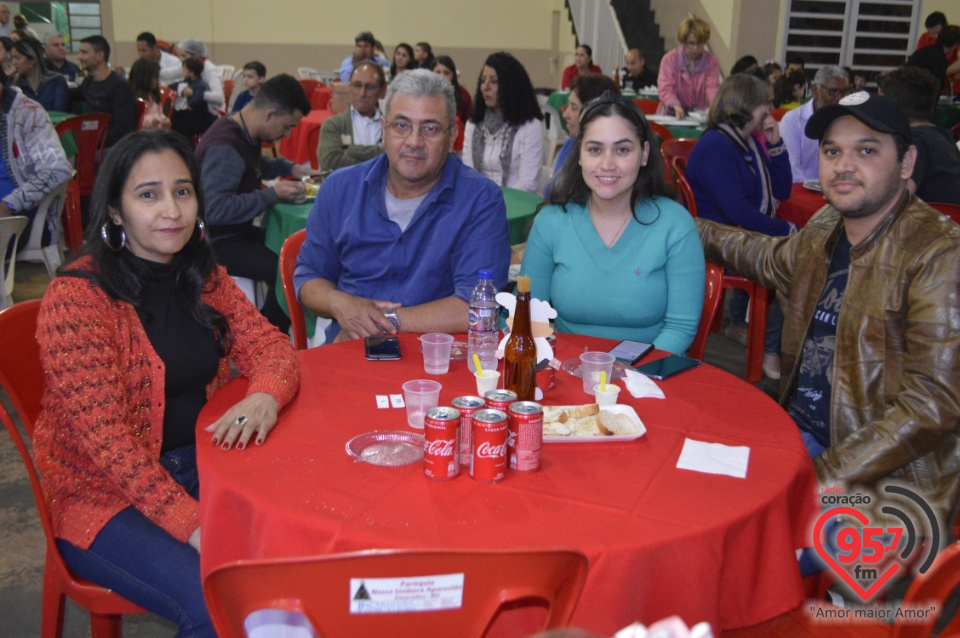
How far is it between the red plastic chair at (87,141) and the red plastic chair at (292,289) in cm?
380

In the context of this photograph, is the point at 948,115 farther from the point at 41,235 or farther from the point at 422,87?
the point at 41,235

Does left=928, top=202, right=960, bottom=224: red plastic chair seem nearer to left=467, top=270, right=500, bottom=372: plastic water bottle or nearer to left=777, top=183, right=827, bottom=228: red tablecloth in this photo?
left=777, top=183, right=827, bottom=228: red tablecloth

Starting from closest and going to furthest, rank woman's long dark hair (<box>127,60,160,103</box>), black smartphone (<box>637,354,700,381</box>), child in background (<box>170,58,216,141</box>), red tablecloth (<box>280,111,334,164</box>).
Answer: black smartphone (<box>637,354,700,381</box>) < red tablecloth (<box>280,111,334,164</box>) < woman's long dark hair (<box>127,60,160,103</box>) < child in background (<box>170,58,216,141</box>)

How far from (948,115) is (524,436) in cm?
835

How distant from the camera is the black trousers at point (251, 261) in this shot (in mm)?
4203

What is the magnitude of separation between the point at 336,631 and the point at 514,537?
371 mm

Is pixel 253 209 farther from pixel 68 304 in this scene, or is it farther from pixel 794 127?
pixel 794 127

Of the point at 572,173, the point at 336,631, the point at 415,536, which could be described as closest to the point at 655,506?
the point at 415,536

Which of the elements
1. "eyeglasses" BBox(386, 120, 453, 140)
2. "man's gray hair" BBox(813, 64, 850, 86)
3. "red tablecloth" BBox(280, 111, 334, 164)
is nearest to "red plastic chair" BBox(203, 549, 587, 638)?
"eyeglasses" BBox(386, 120, 453, 140)

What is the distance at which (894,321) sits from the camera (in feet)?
6.82

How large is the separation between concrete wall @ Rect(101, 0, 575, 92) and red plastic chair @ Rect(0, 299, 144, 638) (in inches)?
559

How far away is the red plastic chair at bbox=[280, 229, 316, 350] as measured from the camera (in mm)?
2916

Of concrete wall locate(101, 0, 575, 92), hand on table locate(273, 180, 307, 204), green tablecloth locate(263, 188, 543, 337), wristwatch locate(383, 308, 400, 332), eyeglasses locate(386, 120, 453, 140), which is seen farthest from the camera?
concrete wall locate(101, 0, 575, 92)

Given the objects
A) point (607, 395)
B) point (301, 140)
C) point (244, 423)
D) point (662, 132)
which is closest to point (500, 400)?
point (607, 395)
